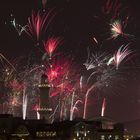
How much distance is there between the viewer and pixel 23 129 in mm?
146000

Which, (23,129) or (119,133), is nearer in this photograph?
(23,129)

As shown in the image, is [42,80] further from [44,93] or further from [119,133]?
[119,133]

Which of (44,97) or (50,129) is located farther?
(44,97)

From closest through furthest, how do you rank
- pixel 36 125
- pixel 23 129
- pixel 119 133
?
1. pixel 23 129
2. pixel 36 125
3. pixel 119 133

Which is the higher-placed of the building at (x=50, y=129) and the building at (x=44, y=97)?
the building at (x=44, y=97)

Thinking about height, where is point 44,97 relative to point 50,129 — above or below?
above

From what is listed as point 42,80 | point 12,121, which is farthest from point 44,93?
point 12,121

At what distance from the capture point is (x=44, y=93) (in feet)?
524

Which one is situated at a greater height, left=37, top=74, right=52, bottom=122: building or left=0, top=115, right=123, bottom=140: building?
left=37, top=74, right=52, bottom=122: building

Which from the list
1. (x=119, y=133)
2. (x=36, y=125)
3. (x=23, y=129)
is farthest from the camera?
(x=119, y=133)

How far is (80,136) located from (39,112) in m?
18.5

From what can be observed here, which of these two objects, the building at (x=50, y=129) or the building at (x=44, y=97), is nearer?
the building at (x=50, y=129)

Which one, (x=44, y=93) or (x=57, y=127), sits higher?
(x=44, y=93)

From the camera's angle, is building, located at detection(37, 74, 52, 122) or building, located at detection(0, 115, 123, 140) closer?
building, located at detection(0, 115, 123, 140)
